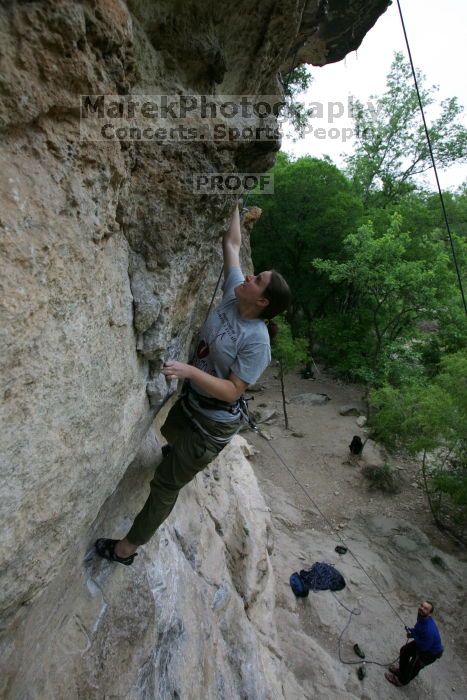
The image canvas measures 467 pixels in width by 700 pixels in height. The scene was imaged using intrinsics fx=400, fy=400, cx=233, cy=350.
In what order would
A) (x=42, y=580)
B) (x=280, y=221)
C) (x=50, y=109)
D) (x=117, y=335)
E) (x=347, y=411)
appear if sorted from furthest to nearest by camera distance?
1. (x=280, y=221)
2. (x=347, y=411)
3. (x=117, y=335)
4. (x=42, y=580)
5. (x=50, y=109)

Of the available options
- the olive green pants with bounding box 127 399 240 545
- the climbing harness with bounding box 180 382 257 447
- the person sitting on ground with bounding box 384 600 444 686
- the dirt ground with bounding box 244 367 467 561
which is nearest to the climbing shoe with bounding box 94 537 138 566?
the olive green pants with bounding box 127 399 240 545

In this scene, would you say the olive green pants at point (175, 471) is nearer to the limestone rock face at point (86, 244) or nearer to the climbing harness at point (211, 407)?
the climbing harness at point (211, 407)

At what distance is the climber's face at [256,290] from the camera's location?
273cm

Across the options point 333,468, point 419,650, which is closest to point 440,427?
point 333,468

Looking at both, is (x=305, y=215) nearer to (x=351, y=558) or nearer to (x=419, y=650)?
(x=351, y=558)

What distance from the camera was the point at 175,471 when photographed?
2.99 metres

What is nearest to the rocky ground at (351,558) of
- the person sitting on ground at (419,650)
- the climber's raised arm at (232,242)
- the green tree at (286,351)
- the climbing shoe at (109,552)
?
the person sitting on ground at (419,650)

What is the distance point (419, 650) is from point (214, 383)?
636 cm

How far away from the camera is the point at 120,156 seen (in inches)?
78.2

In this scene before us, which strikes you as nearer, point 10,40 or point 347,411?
point 10,40

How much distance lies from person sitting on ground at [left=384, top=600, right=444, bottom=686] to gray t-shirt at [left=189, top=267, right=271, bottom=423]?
5.58m

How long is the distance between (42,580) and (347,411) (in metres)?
14.3

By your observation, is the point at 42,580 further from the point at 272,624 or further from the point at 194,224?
the point at 272,624

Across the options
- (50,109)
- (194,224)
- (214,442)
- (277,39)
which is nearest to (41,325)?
(50,109)
